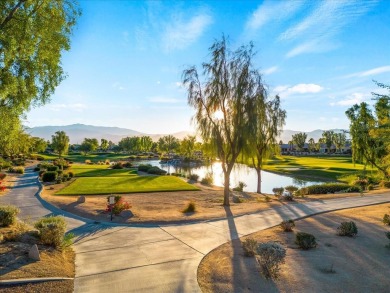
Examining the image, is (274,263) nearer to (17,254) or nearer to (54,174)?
(17,254)

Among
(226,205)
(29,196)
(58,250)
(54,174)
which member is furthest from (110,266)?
(54,174)

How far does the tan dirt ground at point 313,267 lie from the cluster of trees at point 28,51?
333 inches

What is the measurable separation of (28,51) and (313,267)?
11.6 meters

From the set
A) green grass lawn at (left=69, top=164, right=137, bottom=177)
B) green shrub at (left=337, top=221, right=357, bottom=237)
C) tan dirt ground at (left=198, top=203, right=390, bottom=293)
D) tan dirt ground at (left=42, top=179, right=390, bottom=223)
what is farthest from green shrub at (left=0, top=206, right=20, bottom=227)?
green grass lawn at (left=69, top=164, right=137, bottom=177)

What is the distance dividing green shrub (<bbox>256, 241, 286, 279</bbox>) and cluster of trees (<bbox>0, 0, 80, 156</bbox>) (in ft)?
30.8

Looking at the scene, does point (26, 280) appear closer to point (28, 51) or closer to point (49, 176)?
point (28, 51)

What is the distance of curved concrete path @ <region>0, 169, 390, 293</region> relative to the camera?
7.70 meters

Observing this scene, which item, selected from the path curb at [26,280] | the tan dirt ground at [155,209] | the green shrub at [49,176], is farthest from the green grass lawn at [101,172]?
the path curb at [26,280]

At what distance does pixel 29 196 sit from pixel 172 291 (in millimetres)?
20115

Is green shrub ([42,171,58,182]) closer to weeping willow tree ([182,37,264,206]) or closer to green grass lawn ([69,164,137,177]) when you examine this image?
green grass lawn ([69,164,137,177])

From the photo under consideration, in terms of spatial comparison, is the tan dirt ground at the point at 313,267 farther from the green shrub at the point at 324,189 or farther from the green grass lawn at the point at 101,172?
the green grass lawn at the point at 101,172

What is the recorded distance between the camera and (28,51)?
31.9ft

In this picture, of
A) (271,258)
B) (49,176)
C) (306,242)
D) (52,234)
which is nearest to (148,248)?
(52,234)

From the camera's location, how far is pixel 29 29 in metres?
9.46
